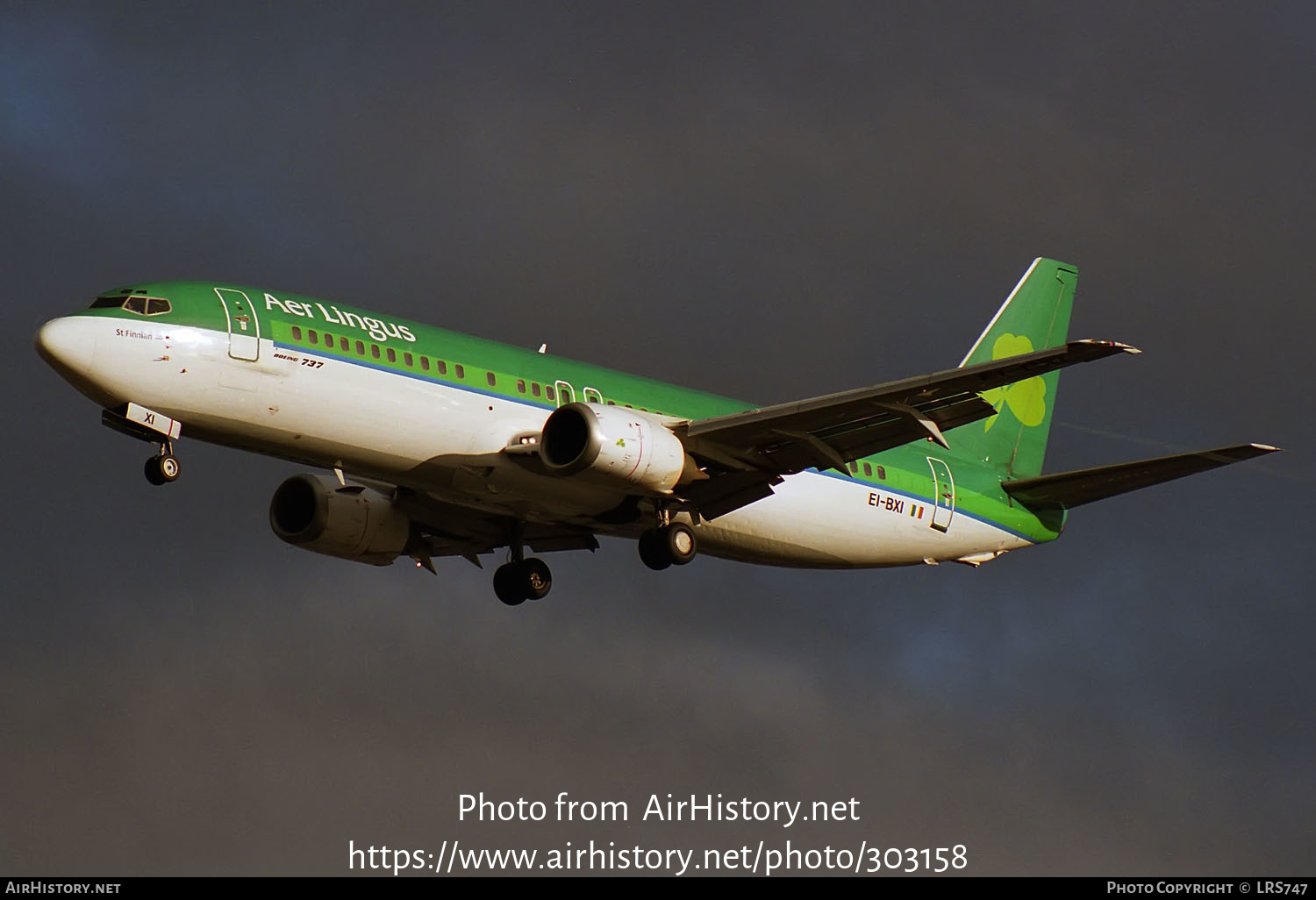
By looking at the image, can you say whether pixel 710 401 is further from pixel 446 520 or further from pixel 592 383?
pixel 446 520

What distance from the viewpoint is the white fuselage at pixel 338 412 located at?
3644 cm

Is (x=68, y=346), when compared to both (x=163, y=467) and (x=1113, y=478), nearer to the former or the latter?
(x=163, y=467)

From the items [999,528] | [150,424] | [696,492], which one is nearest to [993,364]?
[696,492]

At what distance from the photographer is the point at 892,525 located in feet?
154

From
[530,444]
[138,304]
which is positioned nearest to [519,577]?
[530,444]

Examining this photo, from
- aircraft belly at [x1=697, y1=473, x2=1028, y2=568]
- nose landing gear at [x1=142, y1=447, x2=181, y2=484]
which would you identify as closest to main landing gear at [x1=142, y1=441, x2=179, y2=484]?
nose landing gear at [x1=142, y1=447, x2=181, y2=484]

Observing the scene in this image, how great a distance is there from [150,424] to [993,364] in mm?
15939

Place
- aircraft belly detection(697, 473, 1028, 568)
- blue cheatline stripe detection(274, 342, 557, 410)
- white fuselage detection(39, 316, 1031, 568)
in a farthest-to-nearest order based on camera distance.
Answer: aircraft belly detection(697, 473, 1028, 568), blue cheatline stripe detection(274, 342, 557, 410), white fuselage detection(39, 316, 1031, 568)

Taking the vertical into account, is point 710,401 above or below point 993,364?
above

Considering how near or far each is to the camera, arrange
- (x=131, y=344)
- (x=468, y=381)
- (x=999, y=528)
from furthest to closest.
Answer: (x=999, y=528), (x=468, y=381), (x=131, y=344)

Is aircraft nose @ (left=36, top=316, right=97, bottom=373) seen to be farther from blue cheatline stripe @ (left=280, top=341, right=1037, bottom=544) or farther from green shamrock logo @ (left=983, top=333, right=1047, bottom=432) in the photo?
green shamrock logo @ (left=983, top=333, right=1047, bottom=432)

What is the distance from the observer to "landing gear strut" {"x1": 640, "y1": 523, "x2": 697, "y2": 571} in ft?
139

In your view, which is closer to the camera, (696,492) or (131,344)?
(131,344)

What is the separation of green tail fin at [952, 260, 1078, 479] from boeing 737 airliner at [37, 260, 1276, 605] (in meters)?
1.57
